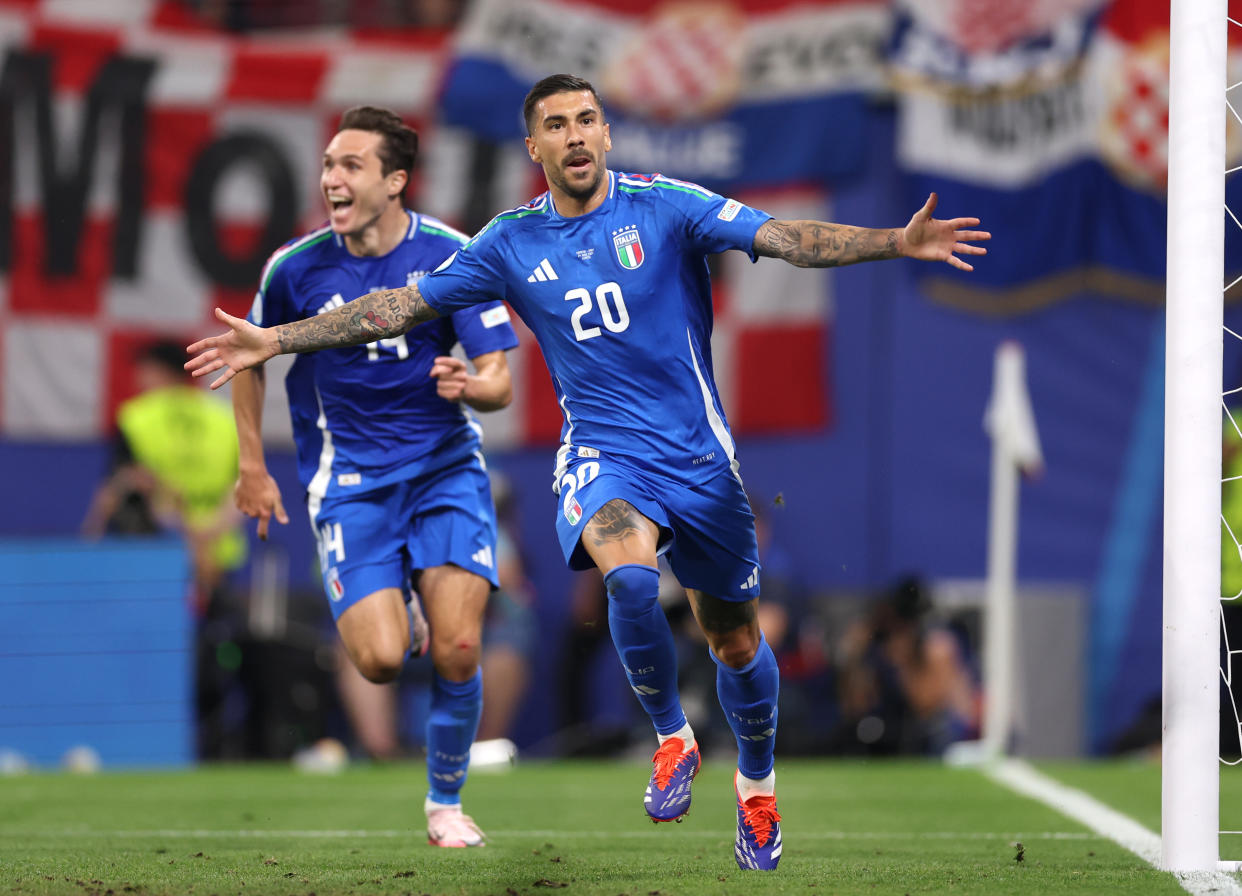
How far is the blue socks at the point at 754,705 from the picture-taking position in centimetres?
493

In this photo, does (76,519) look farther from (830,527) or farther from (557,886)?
(557,886)

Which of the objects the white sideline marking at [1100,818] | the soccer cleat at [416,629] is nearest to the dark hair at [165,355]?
the soccer cleat at [416,629]

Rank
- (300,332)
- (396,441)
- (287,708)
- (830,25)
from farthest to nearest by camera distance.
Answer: (830,25), (287,708), (396,441), (300,332)

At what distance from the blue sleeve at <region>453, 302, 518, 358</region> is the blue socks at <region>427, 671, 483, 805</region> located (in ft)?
3.72

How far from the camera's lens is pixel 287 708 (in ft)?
35.8

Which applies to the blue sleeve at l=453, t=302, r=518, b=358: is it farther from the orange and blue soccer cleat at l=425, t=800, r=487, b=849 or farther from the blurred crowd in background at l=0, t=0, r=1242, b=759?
the blurred crowd in background at l=0, t=0, r=1242, b=759

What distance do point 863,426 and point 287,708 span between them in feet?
15.3

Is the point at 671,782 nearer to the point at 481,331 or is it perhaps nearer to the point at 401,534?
the point at 401,534

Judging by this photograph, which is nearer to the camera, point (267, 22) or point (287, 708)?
point (287, 708)

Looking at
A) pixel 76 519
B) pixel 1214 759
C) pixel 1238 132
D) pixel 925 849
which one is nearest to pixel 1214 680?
pixel 1214 759

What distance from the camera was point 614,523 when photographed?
4.57 metres

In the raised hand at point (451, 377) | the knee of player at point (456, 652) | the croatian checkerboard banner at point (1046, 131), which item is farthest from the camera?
the croatian checkerboard banner at point (1046, 131)

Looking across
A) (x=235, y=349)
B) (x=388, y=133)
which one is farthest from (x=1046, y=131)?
(x=235, y=349)

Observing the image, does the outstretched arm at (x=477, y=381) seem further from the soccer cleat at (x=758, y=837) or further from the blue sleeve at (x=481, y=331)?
the soccer cleat at (x=758, y=837)
